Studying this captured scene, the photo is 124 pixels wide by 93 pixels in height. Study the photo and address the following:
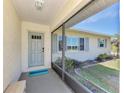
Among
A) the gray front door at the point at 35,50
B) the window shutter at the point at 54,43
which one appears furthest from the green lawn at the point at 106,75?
the gray front door at the point at 35,50

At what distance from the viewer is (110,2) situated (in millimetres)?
1452

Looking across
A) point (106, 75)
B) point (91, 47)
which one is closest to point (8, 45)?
point (91, 47)

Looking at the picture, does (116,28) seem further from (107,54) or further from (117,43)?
(107,54)

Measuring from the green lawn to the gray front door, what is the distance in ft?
10.8

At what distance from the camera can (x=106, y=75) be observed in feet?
5.35

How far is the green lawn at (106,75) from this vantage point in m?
1.36

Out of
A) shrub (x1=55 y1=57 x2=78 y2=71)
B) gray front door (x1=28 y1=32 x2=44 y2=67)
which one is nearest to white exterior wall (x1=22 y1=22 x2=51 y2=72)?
gray front door (x1=28 y1=32 x2=44 y2=67)

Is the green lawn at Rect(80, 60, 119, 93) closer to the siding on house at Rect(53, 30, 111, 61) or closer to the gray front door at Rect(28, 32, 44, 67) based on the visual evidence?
the siding on house at Rect(53, 30, 111, 61)

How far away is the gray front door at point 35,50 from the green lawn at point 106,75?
329 cm

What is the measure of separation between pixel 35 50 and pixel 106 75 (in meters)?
4.00

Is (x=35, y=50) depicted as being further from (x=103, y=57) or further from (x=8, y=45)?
(x=103, y=57)

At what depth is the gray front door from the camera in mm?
4781

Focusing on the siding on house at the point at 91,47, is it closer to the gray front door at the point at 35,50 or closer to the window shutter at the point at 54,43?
the window shutter at the point at 54,43
